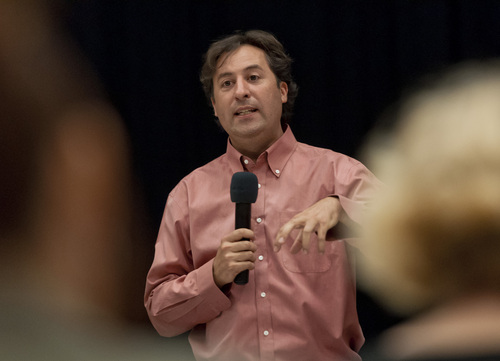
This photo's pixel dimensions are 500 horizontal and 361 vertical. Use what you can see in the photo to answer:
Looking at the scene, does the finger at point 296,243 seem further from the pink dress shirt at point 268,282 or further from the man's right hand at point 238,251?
the pink dress shirt at point 268,282

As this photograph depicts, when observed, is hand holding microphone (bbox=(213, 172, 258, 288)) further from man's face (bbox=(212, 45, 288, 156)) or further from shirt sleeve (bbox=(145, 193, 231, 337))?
man's face (bbox=(212, 45, 288, 156))

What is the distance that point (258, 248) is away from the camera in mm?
933

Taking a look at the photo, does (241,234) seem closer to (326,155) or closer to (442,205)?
(326,155)

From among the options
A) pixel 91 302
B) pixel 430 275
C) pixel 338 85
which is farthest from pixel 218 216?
pixel 430 275

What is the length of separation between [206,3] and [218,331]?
62 cm

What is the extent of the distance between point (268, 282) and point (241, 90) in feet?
1.04

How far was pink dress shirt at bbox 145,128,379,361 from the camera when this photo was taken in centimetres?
89

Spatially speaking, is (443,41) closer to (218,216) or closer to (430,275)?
(218,216)

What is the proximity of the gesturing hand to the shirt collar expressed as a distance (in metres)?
0.25

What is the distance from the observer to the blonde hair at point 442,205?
0.29 meters

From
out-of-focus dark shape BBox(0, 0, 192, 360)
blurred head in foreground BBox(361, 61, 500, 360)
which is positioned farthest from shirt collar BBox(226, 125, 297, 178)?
blurred head in foreground BBox(361, 61, 500, 360)

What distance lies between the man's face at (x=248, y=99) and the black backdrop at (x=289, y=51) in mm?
95

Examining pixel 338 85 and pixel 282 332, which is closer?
pixel 282 332

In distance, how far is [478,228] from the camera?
0.99 ft
